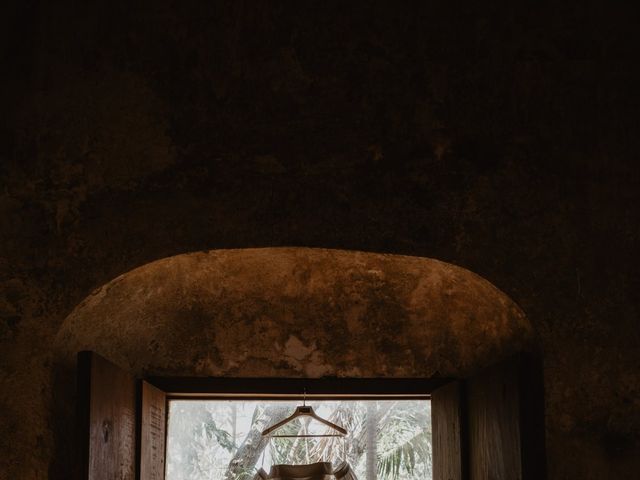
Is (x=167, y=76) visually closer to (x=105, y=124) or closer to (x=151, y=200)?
(x=105, y=124)

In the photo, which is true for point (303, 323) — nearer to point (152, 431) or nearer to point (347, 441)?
point (152, 431)

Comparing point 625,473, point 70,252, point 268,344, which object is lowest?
point 625,473

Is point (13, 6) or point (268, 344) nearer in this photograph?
point (13, 6)

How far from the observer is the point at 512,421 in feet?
9.22

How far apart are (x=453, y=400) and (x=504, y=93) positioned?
1.28 meters

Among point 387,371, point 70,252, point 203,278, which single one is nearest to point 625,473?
point 387,371

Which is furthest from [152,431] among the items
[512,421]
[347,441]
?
[347,441]

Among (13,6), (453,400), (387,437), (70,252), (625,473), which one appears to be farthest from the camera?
(387,437)

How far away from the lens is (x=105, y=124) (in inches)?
122

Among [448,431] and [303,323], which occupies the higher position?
[303,323]

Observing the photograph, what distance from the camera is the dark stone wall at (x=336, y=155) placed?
292cm

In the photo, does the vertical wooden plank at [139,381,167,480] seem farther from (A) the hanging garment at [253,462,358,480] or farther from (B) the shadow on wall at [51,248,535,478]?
(A) the hanging garment at [253,462,358,480]

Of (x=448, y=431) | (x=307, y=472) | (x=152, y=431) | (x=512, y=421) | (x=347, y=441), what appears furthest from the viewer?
(x=347, y=441)

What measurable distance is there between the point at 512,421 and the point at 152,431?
4.99 ft
